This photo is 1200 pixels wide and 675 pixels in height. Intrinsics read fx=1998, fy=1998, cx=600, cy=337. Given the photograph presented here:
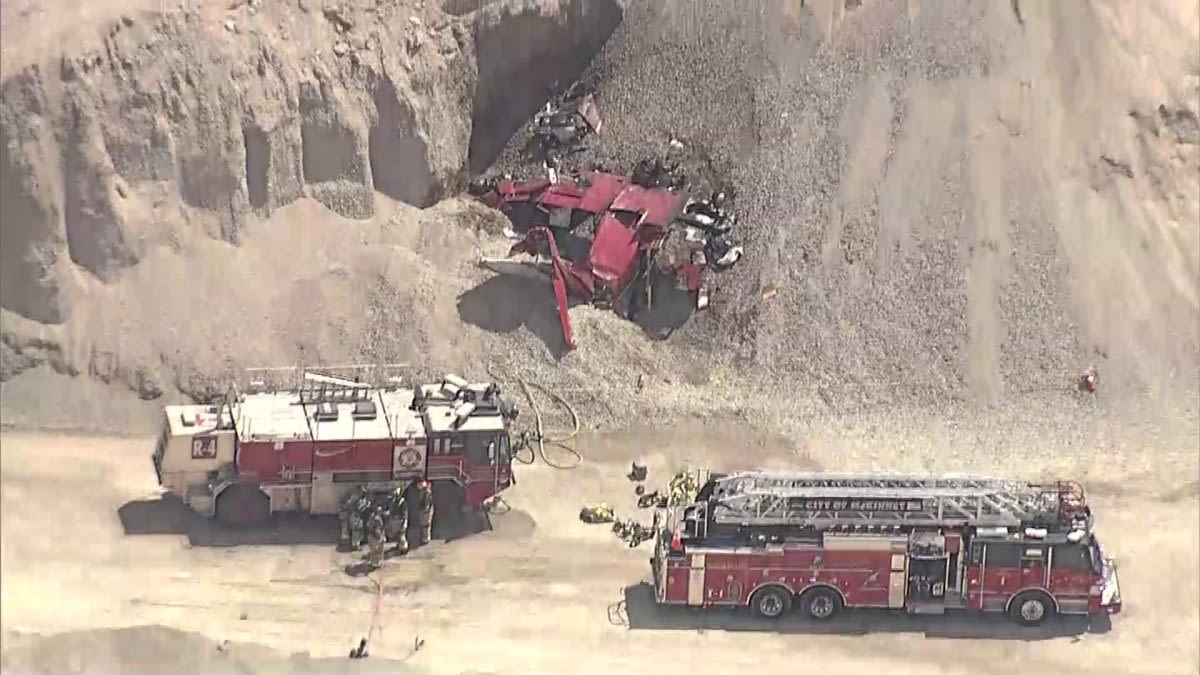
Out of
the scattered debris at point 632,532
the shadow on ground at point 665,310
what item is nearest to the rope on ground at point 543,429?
the scattered debris at point 632,532

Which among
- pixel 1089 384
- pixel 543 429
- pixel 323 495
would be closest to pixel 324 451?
pixel 323 495

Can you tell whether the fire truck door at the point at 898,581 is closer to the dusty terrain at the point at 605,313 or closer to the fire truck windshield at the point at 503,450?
the dusty terrain at the point at 605,313

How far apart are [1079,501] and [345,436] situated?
38.2 feet

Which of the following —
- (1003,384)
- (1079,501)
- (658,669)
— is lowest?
(658,669)

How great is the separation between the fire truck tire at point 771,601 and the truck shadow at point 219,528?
203 inches

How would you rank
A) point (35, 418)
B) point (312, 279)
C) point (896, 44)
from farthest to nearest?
point (896, 44)
point (312, 279)
point (35, 418)

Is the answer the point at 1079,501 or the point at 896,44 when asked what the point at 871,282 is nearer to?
the point at 896,44

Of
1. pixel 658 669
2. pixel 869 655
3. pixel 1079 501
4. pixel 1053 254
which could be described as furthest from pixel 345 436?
pixel 1053 254

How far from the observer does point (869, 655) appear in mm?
29969

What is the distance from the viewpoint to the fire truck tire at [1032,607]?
100ft

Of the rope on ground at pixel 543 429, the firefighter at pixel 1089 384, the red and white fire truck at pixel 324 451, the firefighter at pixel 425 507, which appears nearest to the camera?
the red and white fire truck at pixel 324 451

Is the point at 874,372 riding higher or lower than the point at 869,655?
higher

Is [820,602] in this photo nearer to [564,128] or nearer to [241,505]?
[241,505]

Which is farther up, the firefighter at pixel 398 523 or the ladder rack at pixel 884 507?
the ladder rack at pixel 884 507
